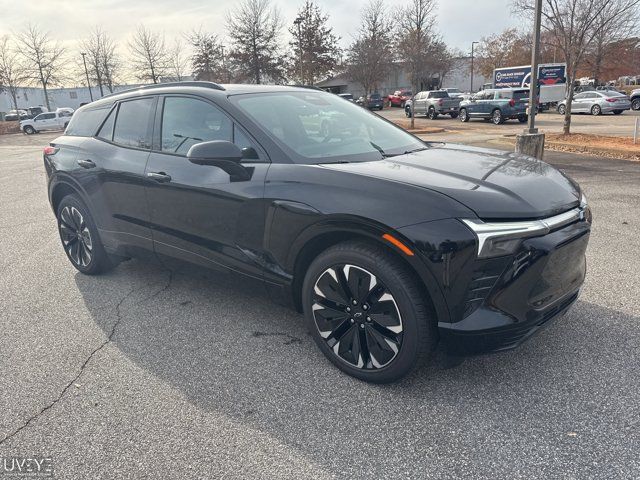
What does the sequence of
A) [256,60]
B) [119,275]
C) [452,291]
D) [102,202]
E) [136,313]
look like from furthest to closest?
[256,60] < [119,275] < [102,202] < [136,313] < [452,291]

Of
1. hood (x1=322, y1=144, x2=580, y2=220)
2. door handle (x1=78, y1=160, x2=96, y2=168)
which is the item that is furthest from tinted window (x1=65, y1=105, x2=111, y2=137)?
hood (x1=322, y1=144, x2=580, y2=220)

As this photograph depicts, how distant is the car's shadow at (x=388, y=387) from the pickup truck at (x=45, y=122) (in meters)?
38.8

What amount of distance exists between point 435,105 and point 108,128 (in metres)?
28.9

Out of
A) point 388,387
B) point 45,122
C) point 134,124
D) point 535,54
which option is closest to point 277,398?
point 388,387

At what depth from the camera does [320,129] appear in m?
3.47

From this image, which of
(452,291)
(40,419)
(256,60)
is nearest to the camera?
(452,291)

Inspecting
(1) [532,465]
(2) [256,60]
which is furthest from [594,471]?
(2) [256,60]

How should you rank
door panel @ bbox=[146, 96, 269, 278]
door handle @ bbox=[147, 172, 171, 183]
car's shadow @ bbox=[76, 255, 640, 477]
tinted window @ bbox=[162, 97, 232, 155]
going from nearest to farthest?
car's shadow @ bbox=[76, 255, 640, 477], door panel @ bbox=[146, 96, 269, 278], tinted window @ bbox=[162, 97, 232, 155], door handle @ bbox=[147, 172, 171, 183]

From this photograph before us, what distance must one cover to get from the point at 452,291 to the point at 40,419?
231cm

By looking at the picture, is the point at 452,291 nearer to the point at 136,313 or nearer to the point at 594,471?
the point at 594,471

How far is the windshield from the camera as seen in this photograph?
10.3 ft

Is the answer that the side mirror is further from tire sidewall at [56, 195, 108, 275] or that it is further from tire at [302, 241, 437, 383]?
tire sidewall at [56, 195, 108, 275]

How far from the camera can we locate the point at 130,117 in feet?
13.5

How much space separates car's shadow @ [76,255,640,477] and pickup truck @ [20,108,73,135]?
127 feet
